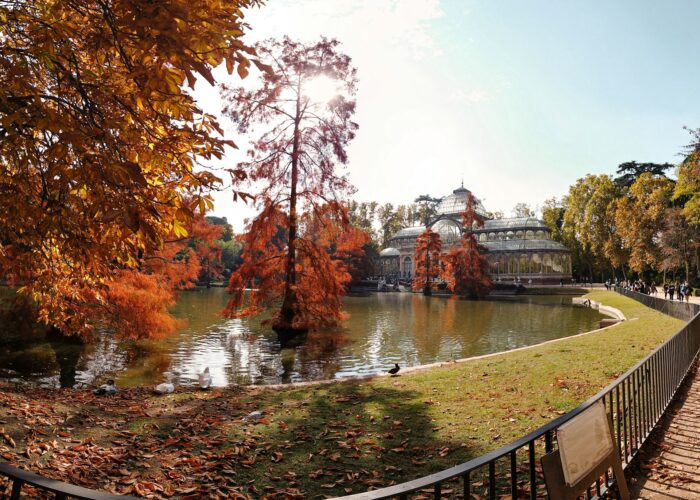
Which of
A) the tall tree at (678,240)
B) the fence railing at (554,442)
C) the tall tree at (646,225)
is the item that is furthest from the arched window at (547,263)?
the fence railing at (554,442)

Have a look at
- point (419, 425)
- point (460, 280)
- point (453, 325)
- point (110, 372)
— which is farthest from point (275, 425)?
point (460, 280)

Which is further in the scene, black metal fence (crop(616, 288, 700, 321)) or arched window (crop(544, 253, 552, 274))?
arched window (crop(544, 253, 552, 274))

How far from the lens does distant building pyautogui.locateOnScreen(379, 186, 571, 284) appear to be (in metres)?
59.6

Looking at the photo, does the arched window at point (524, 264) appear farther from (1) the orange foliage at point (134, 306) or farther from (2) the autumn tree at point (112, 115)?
(2) the autumn tree at point (112, 115)

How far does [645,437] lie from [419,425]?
102 inches

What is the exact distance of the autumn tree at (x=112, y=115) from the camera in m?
2.90

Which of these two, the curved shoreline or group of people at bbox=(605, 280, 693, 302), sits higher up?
group of people at bbox=(605, 280, 693, 302)

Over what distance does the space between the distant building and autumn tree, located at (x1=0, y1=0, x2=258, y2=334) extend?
184 ft

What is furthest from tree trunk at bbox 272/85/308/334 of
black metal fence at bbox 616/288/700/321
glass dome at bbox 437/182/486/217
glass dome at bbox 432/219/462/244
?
glass dome at bbox 437/182/486/217

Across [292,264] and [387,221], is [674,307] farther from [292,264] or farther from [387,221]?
[387,221]

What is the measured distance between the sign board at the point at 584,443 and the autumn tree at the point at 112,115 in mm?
2801

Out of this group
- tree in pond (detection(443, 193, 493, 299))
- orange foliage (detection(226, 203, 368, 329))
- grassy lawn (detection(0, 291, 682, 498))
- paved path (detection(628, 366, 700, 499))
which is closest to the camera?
paved path (detection(628, 366, 700, 499))

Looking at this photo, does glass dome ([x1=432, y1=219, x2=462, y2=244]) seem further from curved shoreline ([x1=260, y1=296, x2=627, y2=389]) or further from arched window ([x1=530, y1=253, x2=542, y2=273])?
curved shoreline ([x1=260, y1=296, x2=627, y2=389])

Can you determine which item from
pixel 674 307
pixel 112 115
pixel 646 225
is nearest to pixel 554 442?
pixel 112 115
